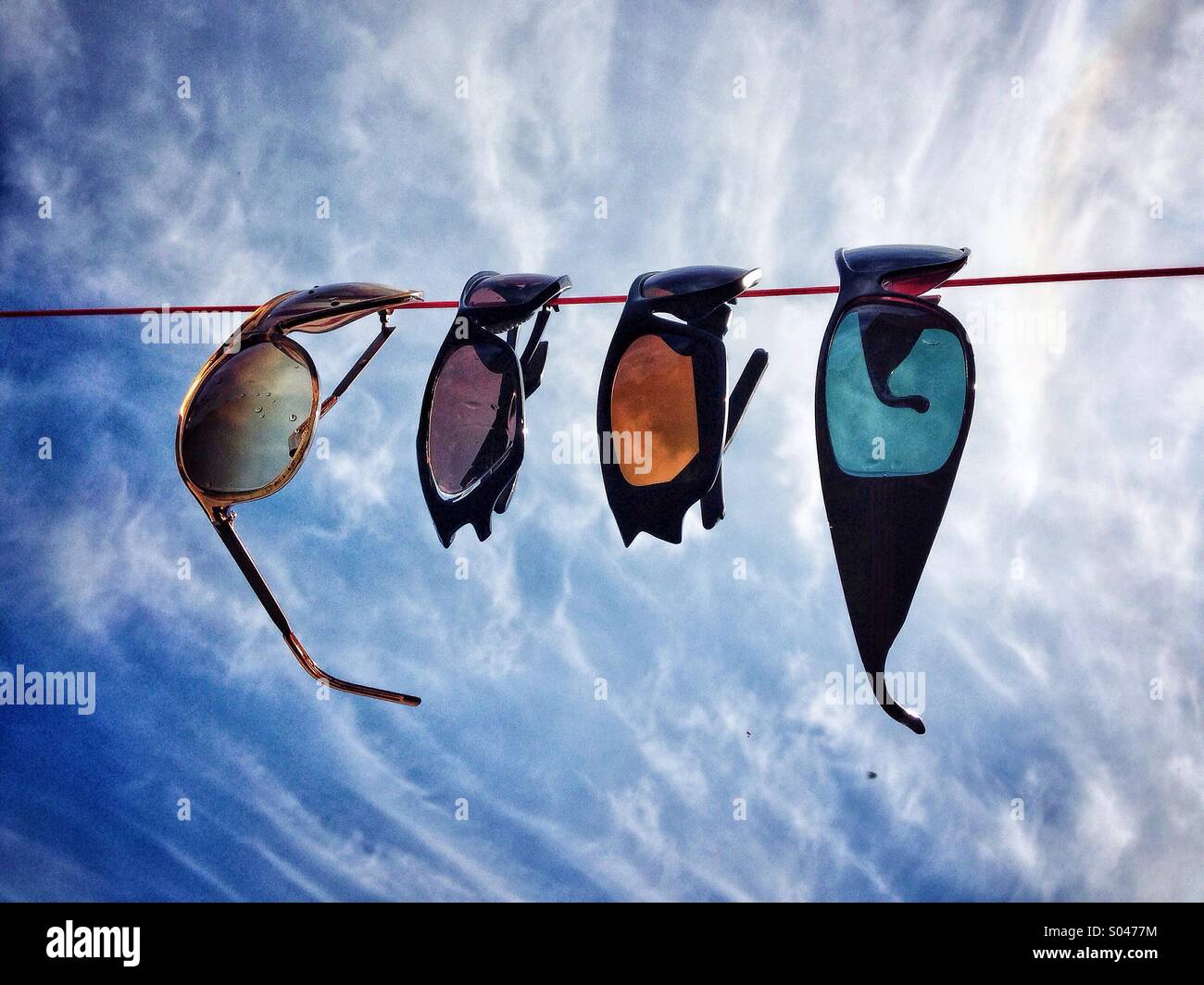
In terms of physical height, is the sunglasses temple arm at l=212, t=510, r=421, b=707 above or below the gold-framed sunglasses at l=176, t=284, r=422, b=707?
below

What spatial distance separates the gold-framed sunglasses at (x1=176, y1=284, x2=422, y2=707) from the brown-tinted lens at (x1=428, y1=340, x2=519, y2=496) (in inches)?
6.4

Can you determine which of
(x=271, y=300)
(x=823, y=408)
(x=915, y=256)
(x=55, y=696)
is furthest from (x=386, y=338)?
(x=55, y=696)

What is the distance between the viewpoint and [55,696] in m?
2.40

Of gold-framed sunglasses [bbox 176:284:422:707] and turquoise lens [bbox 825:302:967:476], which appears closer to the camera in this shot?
turquoise lens [bbox 825:302:967:476]

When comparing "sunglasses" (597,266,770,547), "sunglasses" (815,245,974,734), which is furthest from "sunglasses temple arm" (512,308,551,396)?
"sunglasses" (815,245,974,734)

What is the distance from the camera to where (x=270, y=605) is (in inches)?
72.5

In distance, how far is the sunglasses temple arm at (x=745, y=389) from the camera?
1.64m

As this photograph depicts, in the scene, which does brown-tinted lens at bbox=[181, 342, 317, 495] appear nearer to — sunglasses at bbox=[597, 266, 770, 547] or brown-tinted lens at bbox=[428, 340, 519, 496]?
brown-tinted lens at bbox=[428, 340, 519, 496]

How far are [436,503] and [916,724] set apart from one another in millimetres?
1004

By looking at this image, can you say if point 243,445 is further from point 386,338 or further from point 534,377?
point 534,377

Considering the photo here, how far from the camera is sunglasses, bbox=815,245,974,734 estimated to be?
5.06ft

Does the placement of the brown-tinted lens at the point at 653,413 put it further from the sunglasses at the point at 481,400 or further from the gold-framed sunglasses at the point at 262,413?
the gold-framed sunglasses at the point at 262,413

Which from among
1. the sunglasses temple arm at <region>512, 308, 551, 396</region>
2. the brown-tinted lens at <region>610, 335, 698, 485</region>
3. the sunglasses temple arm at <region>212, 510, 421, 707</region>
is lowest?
the sunglasses temple arm at <region>212, 510, 421, 707</region>

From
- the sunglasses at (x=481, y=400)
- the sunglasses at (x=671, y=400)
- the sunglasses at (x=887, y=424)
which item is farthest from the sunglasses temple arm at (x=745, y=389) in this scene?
the sunglasses at (x=481, y=400)
